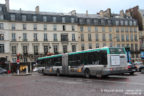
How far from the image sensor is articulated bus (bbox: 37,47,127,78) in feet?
70.2

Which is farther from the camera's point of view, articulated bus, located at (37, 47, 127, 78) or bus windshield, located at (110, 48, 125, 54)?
bus windshield, located at (110, 48, 125, 54)

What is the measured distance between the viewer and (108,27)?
7619 centimetres

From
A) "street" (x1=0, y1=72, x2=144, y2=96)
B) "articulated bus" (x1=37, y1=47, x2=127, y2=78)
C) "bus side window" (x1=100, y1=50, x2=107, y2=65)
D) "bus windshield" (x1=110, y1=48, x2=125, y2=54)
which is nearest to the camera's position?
"street" (x1=0, y1=72, x2=144, y2=96)

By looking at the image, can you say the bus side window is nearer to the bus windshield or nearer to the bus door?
the bus windshield

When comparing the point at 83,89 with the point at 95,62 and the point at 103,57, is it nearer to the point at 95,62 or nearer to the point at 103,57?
the point at 103,57

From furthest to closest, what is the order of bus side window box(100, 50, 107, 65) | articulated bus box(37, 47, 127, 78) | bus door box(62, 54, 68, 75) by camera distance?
bus door box(62, 54, 68, 75), bus side window box(100, 50, 107, 65), articulated bus box(37, 47, 127, 78)

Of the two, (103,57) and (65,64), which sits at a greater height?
(103,57)

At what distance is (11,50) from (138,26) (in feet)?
141

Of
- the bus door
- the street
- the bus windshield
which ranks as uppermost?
the bus windshield

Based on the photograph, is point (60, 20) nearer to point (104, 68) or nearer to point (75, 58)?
point (75, 58)

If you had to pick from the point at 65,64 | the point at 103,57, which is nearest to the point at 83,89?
the point at 103,57

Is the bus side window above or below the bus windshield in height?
below

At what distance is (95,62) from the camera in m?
22.9

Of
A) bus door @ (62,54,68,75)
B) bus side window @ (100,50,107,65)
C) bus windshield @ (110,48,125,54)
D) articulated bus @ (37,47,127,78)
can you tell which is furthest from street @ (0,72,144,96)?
bus door @ (62,54,68,75)
